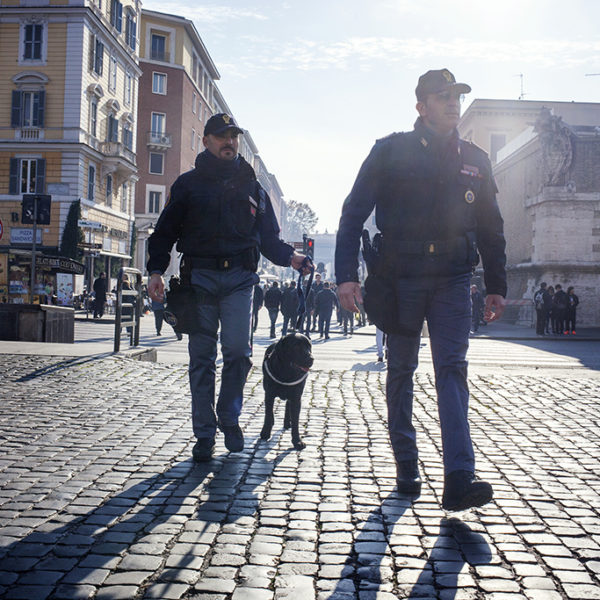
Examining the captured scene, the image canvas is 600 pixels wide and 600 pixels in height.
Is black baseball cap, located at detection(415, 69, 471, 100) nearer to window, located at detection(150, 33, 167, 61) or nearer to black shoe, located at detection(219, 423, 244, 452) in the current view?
black shoe, located at detection(219, 423, 244, 452)

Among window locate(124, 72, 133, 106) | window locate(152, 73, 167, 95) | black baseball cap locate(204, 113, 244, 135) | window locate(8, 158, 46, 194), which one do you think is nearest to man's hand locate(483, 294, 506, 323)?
black baseball cap locate(204, 113, 244, 135)

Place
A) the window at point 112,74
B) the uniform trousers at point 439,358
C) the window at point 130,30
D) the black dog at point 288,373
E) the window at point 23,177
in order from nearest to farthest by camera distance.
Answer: the uniform trousers at point 439,358, the black dog at point 288,373, the window at point 23,177, the window at point 112,74, the window at point 130,30

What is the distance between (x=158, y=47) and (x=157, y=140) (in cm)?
656

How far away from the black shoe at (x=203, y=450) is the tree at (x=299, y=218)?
106844mm

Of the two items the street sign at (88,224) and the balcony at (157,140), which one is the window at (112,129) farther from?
the balcony at (157,140)

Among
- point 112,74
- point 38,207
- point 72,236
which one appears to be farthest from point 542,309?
point 112,74

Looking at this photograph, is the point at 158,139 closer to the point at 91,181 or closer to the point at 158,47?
the point at 158,47

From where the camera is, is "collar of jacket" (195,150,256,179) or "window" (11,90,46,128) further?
"window" (11,90,46,128)

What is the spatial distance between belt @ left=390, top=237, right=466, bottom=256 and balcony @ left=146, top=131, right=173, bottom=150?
49187 millimetres

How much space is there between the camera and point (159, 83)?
1997 inches

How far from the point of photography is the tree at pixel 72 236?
33094 mm

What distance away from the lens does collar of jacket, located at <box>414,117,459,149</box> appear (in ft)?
12.6

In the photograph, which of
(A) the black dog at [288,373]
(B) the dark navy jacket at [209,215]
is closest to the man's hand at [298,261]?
(B) the dark navy jacket at [209,215]

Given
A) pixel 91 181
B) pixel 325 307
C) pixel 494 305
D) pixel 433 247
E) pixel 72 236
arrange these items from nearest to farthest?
pixel 433 247, pixel 494 305, pixel 325 307, pixel 72 236, pixel 91 181
